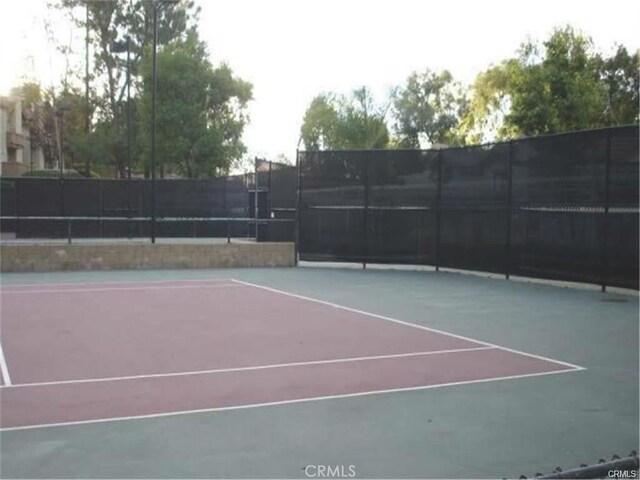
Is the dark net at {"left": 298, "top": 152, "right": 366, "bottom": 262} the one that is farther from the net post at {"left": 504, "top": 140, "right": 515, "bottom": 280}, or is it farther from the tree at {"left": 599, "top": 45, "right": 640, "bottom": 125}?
the tree at {"left": 599, "top": 45, "right": 640, "bottom": 125}


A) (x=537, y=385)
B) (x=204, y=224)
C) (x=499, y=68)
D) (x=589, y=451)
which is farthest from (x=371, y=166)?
(x=499, y=68)

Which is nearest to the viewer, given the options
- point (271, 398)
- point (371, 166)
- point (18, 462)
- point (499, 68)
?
point (18, 462)

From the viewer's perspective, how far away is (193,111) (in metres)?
34.5

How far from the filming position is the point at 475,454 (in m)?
4.42

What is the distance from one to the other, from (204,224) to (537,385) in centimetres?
1927

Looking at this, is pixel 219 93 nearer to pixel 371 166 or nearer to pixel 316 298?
pixel 371 166

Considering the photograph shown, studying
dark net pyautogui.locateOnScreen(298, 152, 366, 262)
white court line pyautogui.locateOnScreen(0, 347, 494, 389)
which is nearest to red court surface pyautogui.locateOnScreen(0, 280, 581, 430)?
white court line pyautogui.locateOnScreen(0, 347, 494, 389)

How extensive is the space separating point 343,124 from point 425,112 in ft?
45.5

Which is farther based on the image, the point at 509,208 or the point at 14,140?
the point at 14,140

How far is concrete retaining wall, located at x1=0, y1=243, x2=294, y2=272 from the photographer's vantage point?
56.6 ft

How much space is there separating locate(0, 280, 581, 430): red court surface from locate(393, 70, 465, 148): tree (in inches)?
2240

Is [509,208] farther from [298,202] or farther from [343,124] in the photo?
[343,124]

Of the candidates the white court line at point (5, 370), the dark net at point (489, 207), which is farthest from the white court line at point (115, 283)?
the white court line at point (5, 370)

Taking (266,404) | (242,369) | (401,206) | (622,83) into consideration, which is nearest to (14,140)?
(622,83)
